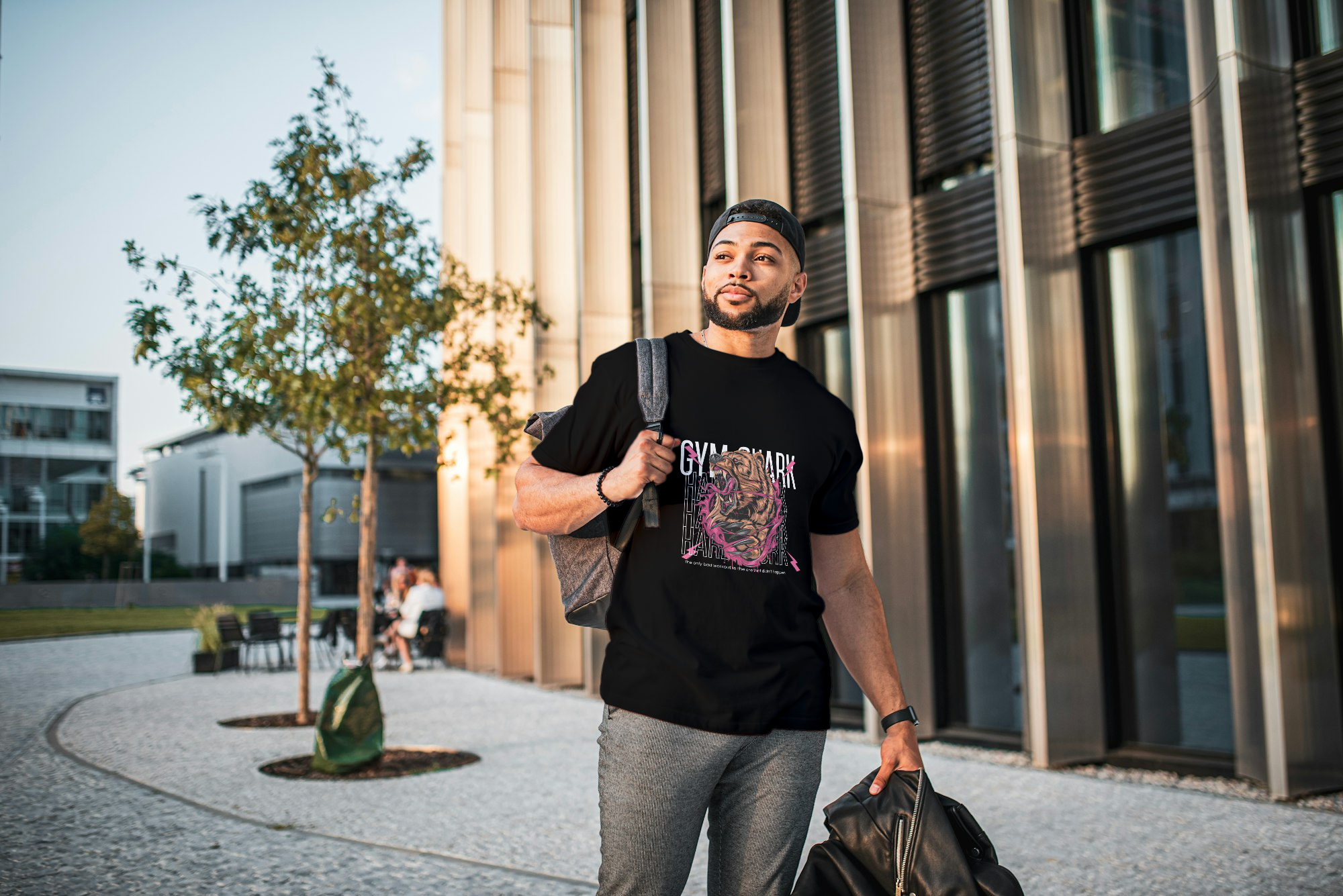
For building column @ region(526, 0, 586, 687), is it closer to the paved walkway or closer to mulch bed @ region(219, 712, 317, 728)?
mulch bed @ region(219, 712, 317, 728)

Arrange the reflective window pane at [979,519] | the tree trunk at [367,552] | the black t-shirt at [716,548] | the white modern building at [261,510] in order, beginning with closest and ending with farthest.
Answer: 1. the black t-shirt at [716,548]
2. the tree trunk at [367,552]
3. the reflective window pane at [979,519]
4. the white modern building at [261,510]

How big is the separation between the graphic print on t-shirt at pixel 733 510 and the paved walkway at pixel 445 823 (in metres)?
3.37

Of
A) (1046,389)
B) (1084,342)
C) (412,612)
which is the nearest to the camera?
(1046,389)

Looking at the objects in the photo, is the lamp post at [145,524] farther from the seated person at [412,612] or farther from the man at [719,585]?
the man at [719,585]

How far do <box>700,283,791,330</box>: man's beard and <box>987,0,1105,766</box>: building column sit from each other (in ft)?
19.6

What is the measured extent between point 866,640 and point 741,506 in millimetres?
495

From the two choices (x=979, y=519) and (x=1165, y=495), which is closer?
(x=1165, y=495)

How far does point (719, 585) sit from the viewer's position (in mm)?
2170

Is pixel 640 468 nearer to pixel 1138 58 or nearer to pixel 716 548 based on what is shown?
pixel 716 548

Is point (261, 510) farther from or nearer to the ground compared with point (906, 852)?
farther from the ground

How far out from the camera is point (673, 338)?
238cm

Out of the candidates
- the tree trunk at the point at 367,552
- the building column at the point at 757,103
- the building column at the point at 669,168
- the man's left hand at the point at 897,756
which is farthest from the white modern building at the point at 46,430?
the man's left hand at the point at 897,756

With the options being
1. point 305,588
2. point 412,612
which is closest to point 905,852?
point 305,588

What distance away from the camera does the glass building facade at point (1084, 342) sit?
262 inches
